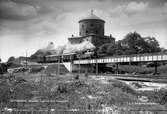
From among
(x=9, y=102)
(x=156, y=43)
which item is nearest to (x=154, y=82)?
(x=9, y=102)

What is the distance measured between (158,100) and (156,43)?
5091cm

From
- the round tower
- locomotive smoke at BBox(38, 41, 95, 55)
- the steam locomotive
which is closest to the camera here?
the steam locomotive

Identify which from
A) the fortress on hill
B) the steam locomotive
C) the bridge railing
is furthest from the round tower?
the bridge railing

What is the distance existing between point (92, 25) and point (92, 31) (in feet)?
7.05

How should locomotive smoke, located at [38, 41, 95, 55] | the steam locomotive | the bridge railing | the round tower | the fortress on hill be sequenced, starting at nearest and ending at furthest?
the bridge railing, the steam locomotive, locomotive smoke, located at [38, 41, 95, 55], the fortress on hill, the round tower

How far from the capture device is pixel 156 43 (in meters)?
64.7

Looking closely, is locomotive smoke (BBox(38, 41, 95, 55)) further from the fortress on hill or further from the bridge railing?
the bridge railing

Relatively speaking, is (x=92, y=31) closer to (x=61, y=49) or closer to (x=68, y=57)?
(x=61, y=49)

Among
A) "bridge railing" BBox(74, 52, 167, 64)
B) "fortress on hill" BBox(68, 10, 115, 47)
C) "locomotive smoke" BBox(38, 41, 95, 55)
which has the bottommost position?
"bridge railing" BBox(74, 52, 167, 64)

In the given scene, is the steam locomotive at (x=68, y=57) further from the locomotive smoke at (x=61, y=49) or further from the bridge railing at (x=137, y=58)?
the locomotive smoke at (x=61, y=49)

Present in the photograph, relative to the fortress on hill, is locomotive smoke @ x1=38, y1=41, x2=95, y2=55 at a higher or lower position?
lower

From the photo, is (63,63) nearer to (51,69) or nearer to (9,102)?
(51,69)

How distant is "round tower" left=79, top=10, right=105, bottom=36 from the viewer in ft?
252

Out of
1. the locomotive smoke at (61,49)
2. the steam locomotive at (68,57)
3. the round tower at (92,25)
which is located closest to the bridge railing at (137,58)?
the steam locomotive at (68,57)
